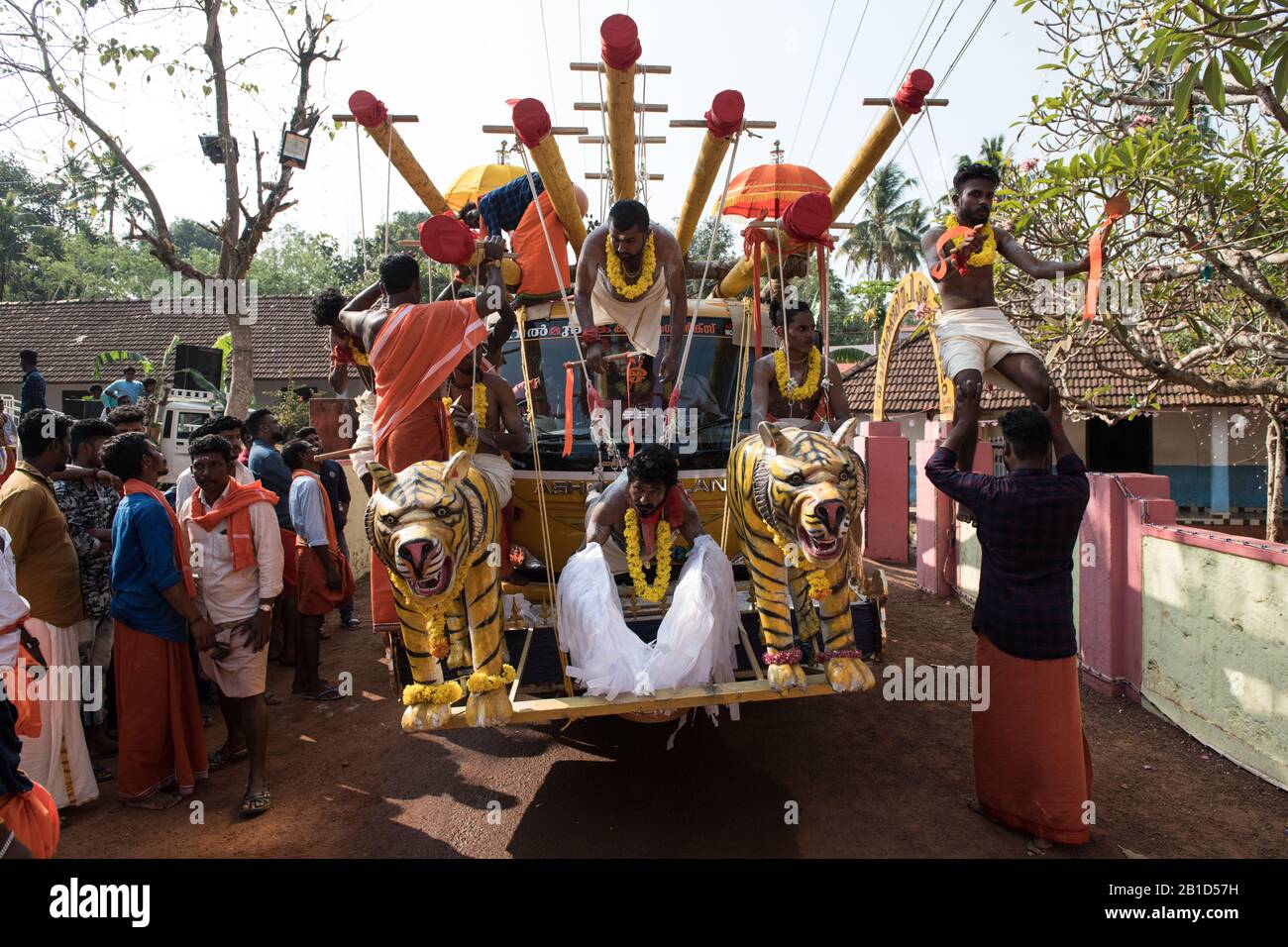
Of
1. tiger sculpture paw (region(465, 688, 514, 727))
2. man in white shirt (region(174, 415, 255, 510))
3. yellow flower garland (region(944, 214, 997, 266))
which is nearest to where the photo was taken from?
tiger sculpture paw (region(465, 688, 514, 727))

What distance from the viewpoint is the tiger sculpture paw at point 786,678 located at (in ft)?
11.2

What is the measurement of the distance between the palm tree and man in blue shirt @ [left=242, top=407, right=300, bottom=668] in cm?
3735

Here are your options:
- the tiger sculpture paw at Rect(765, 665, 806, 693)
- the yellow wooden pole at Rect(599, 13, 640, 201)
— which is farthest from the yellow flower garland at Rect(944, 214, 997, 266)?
the tiger sculpture paw at Rect(765, 665, 806, 693)

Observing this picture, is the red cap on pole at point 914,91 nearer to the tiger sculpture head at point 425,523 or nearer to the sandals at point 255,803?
the tiger sculpture head at point 425,523

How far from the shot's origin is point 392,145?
5.70 meters

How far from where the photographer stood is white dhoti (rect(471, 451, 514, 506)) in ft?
14.3

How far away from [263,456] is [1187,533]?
705 cm

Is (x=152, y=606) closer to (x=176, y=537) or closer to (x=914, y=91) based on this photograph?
(x=176, y=537)

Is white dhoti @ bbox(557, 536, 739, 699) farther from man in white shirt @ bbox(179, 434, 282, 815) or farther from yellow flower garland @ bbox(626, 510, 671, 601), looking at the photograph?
man in white shirt @ bbox(179, 434, 282, 815)

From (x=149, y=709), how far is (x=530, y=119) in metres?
3.93

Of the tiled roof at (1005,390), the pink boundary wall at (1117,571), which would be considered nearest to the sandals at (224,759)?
the pink boundary wall at (1117,571)

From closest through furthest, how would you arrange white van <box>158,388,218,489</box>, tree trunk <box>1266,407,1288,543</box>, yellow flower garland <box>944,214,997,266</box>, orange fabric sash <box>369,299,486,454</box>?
orange fabric sash <box>369,299,486,454</box> → yellow flower garland <box>944,214,997,266</box> → white van <box>158,388,218,489</box> → tree trunk <box>1266,407,1288,543</box>

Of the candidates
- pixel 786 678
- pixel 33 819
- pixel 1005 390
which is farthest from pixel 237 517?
pixel 1005 390

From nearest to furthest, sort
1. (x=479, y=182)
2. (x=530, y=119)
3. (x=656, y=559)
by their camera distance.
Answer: (x=656, y=559) < (x=530, y=119) < (x=479, y=182)
